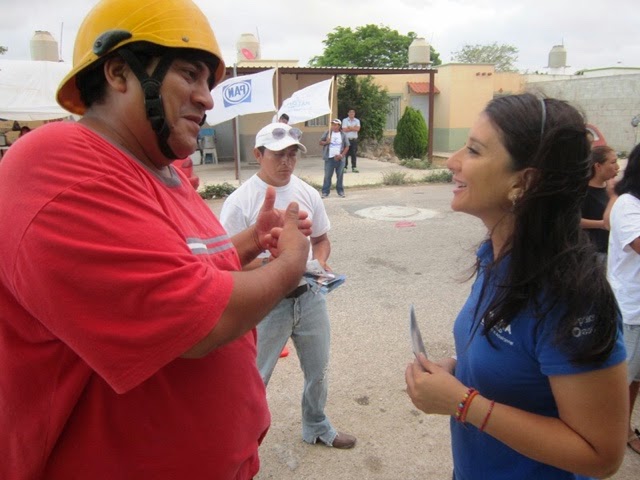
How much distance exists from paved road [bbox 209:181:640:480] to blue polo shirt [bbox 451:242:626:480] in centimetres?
54

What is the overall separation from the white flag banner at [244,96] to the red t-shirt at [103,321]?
1024cm

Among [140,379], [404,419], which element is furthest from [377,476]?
[140,379]

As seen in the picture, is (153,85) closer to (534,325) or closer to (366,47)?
(534,325)

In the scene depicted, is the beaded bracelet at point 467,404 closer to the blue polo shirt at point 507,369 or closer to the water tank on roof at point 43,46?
the blue polo shirt at point 507,369

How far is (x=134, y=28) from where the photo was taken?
118 centimetres

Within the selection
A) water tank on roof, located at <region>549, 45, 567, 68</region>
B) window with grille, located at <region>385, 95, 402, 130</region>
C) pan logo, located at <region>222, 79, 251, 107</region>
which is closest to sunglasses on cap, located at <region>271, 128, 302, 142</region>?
pan logo, located at <region>222, 79, 251, 107</region>

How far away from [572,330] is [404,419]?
2399 mm

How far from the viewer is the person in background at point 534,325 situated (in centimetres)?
128

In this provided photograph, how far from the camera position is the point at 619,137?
23.4 meters

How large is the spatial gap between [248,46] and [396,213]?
18.3 meters


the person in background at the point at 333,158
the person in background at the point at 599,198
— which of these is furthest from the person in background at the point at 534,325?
the person in background at the point at 333,158

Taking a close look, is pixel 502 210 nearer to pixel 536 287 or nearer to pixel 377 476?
pixel 536 287

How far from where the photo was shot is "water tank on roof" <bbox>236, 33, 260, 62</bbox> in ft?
81.5

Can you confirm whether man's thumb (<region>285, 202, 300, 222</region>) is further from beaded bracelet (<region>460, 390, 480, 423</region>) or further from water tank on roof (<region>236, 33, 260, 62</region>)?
water tank on roof (<region>236, 33, 260, 62</region>)
